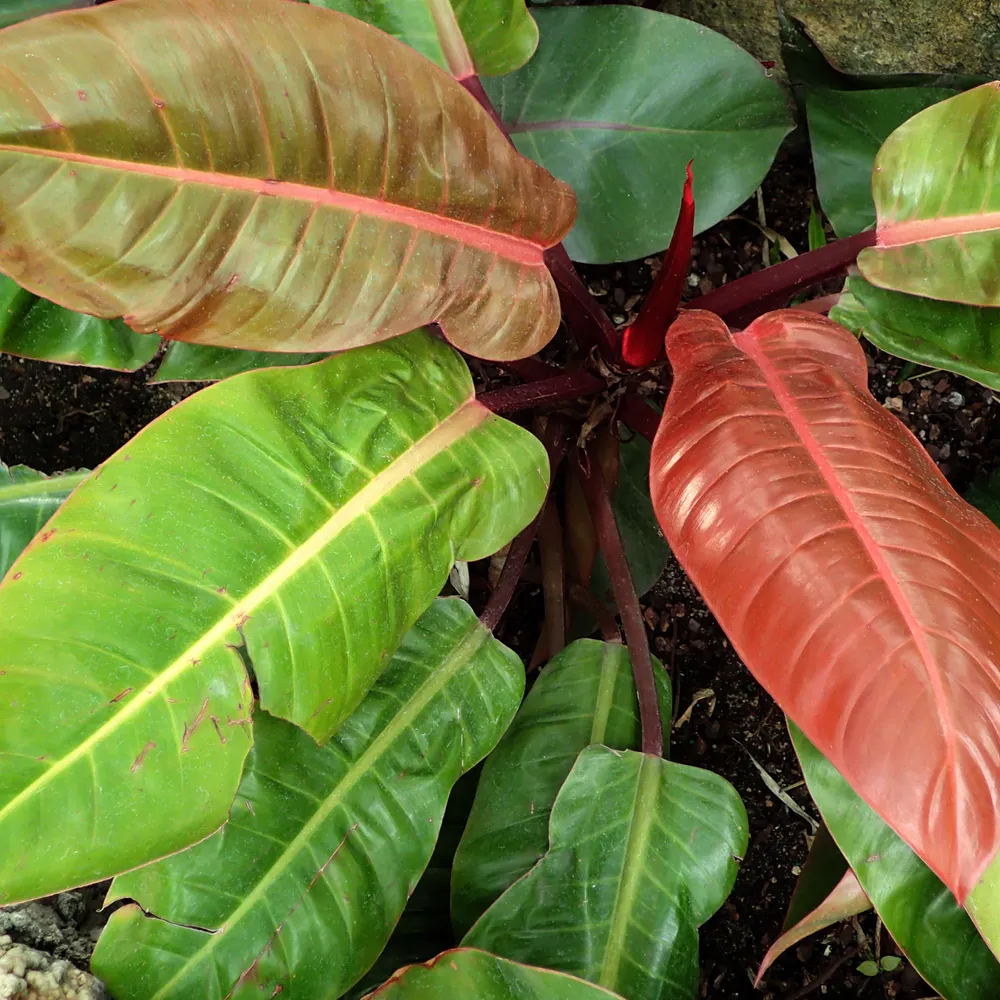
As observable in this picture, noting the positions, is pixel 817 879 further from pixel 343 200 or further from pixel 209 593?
pixel 343 200

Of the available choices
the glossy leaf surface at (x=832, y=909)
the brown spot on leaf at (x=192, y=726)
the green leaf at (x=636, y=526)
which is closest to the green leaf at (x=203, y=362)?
the brown spot on leaf at (x=192, y=726)

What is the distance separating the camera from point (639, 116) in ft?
3.43

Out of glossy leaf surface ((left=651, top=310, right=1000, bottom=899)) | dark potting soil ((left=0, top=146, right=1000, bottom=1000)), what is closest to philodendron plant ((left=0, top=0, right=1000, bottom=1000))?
glossy leaf surface ((left=651, top=310, right=1000, bottom=899))

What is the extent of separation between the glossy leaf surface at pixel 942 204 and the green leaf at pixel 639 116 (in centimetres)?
22

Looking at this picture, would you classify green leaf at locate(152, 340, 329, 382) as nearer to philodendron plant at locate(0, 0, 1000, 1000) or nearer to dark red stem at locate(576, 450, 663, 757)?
philodendron plant at locate(0, 0, 1000, 1000)

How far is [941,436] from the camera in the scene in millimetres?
1286

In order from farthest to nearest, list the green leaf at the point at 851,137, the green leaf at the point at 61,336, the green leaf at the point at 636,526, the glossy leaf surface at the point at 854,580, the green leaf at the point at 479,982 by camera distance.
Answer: the green leaf at the point at 636,526, the green leaf at the point at 851,137, the green leaf at the point at 61,336, the green leaf at the point at 479,982, the glossy leaf surface at the point at 854,580

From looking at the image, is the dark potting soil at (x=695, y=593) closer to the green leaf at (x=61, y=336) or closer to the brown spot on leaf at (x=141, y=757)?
the green leaf at (x=61, y=336)

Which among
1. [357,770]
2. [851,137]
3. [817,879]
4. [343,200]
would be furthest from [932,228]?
[357,770]

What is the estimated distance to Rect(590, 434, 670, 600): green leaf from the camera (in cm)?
117

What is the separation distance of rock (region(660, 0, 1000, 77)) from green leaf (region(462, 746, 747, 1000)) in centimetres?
97

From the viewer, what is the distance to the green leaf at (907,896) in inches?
29.8

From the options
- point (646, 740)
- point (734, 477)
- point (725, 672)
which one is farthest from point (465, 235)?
point (725, 672)

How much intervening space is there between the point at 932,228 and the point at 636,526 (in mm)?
524
